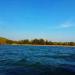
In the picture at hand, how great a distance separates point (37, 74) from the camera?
14.1m

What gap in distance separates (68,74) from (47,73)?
1690 millimetres

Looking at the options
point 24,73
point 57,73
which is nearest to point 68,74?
point 57,73

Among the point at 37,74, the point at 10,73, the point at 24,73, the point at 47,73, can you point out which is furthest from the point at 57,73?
the point at 10,73

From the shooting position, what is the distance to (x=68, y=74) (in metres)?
14.4

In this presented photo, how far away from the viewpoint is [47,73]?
14602 mm

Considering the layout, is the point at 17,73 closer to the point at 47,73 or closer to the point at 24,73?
the point at 24,73

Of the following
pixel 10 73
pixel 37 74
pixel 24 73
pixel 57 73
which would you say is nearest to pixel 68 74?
pixel 57 73

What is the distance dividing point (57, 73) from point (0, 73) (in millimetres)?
4605

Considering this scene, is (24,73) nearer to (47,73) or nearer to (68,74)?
(47,73)

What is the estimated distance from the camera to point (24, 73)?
1437cm

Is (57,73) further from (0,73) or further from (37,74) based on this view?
(0,73)

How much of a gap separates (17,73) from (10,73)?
550mm

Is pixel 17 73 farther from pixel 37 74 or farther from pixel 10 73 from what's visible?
pixel 37 74

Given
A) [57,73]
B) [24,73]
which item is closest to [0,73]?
[24,73]
